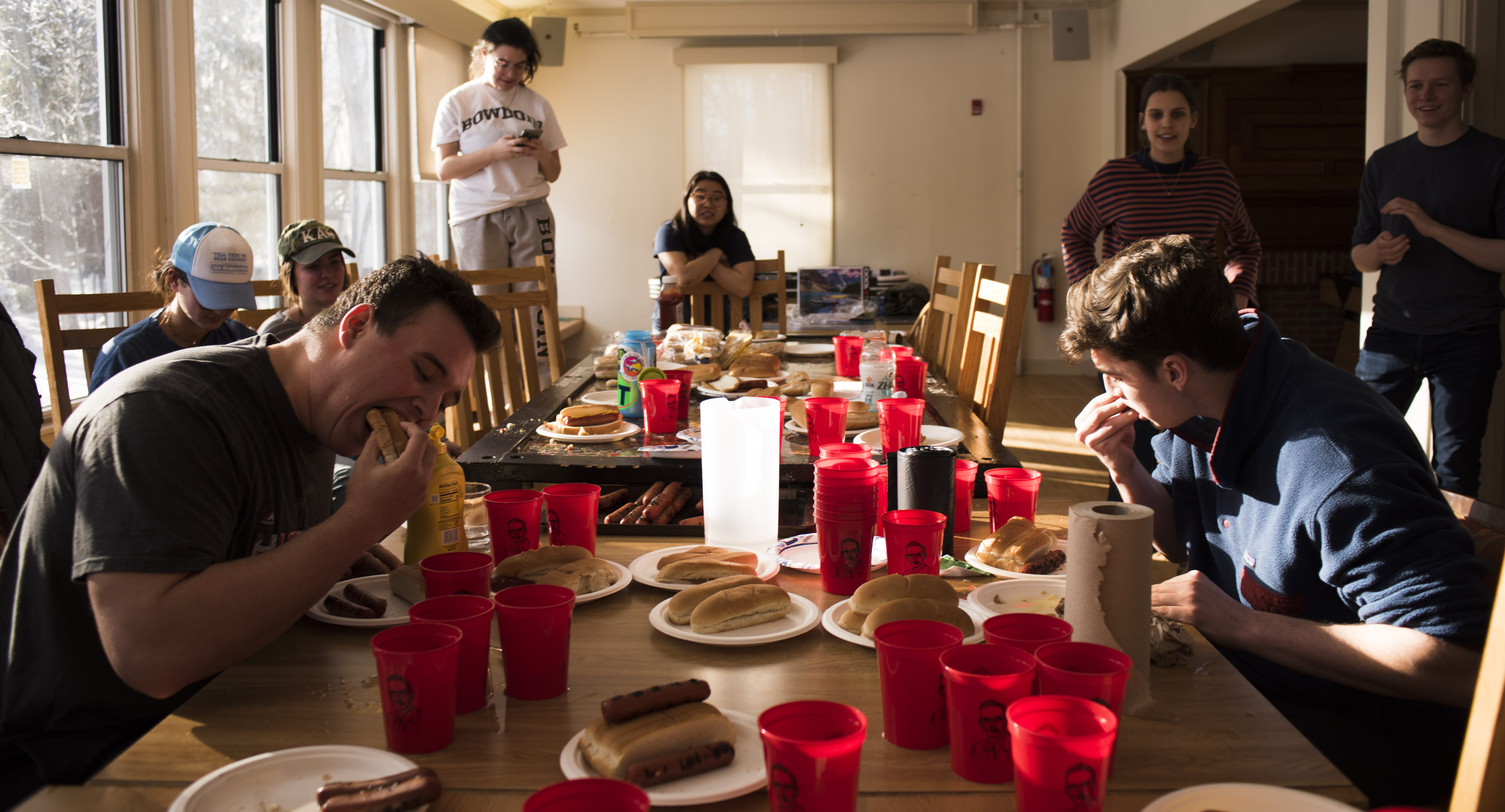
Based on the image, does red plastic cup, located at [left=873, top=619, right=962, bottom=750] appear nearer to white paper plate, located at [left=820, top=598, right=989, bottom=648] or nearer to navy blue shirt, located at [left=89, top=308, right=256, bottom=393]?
white paper plate, located at [left=820, top=598, right=989, bottom=648]

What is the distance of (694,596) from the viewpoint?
1.21 m

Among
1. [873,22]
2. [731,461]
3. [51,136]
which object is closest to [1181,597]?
[731,461]

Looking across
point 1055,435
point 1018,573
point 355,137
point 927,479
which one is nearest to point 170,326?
point 927,479

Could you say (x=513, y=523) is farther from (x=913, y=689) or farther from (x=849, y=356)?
(x=849, y=356)

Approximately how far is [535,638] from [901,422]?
1.08 metres

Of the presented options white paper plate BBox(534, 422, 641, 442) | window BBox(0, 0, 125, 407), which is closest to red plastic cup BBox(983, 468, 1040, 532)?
white paper plate BBox(534, 422, 641, 442)

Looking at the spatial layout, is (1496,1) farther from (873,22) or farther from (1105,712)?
(873,22)

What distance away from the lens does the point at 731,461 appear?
150cm

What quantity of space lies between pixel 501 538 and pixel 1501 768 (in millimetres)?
1141

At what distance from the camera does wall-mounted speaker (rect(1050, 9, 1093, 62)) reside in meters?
7.41

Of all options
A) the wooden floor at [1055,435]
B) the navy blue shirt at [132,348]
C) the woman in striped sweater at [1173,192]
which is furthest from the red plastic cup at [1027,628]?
the woman in striped sweater at [1173,192]

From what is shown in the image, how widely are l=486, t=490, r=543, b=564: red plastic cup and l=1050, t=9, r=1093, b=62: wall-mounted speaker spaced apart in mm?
7071

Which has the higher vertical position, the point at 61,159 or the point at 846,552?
the point at 61,159

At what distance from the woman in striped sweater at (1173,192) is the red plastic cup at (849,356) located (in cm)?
115
